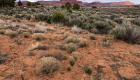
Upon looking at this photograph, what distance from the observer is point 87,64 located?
3.77m

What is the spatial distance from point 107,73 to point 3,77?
3.31 metres

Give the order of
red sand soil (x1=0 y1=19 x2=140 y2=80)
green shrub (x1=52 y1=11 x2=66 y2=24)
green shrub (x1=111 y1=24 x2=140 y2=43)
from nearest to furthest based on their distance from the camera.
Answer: red sand soil (x1=0 y1=19 x2=140 y2=80) → green shrub (x1=111 y1=24 x2=140 y2=43) → green shrub (x1=52 y1=11 x2=66 y2=24)

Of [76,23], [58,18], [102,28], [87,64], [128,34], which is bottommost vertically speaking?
[87,64]

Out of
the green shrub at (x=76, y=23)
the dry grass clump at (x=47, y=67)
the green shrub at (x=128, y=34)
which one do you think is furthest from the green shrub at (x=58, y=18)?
the dry grass clump at (x=47, y=67)

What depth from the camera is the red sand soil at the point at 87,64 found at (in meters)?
3.08

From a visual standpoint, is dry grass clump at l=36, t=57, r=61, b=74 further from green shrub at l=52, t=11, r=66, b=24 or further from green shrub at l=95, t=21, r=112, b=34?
green shrub at l=52, t=11, r=66, b=24

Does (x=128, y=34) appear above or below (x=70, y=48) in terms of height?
above

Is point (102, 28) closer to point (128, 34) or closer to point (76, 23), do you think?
point (76, 23)

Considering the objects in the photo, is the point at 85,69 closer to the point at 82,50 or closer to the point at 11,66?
the point at 82,50

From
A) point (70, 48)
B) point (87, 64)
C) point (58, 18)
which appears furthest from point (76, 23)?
point (87, 64)

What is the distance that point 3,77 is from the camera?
287 centimetres

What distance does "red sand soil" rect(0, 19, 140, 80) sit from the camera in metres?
3.08

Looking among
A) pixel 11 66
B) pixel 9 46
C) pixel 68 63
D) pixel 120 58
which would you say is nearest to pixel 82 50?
pixel 68 63

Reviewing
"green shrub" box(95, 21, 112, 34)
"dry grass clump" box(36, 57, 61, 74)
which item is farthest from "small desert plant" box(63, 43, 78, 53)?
"green shrub" box(95, 21, 112, 34)
